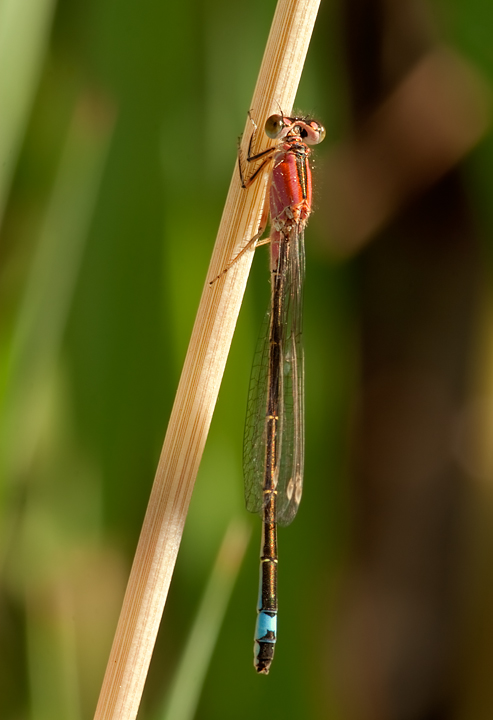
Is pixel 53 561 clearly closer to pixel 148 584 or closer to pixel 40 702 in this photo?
pixel 40 702

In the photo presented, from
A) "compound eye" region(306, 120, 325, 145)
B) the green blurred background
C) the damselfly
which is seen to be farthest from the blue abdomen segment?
"compound eye" region(306, 120, 325, 145)

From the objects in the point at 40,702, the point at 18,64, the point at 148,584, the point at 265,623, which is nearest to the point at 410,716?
the point at 265,623

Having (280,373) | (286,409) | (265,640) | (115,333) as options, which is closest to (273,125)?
(115,333)

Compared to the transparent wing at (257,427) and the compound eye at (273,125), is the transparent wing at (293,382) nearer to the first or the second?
the transparent wing at (257,427)

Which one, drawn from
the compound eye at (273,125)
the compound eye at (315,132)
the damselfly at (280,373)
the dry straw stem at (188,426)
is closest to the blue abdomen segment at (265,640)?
the damselfly at (280,373)

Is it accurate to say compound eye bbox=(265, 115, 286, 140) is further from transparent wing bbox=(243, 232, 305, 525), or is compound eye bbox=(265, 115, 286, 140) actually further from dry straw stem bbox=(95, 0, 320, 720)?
transparent wing bbox=(243, 232, 305, 525)

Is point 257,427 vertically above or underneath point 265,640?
above

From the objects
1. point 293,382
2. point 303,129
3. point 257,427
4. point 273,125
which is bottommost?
point 257,427

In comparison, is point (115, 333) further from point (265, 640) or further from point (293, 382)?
point (265, 640)
